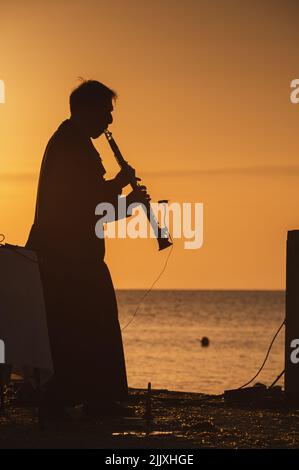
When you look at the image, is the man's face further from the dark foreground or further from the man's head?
the dark foreground

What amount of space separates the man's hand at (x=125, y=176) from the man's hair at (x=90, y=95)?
0.57 metres

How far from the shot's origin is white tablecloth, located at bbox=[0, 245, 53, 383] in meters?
9.55

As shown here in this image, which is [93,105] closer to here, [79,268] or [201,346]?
[79,268]

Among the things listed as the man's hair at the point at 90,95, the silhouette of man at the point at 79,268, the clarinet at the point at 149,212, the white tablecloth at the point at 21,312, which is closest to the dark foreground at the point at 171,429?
the silhouette of man at the point at 79,268

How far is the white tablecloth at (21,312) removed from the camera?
9.55 meters

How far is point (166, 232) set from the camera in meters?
11.3

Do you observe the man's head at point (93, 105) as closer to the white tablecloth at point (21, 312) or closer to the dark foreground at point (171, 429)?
the white tablecloth at point (21, 312)

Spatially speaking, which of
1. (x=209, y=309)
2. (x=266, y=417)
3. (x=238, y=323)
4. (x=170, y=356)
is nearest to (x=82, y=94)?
(x=266, y=417)

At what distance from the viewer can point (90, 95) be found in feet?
34.7

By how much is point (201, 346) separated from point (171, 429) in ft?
209

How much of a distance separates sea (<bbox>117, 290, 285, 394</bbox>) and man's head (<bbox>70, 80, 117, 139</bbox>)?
161 centimetres

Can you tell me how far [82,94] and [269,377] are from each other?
36.5 metres

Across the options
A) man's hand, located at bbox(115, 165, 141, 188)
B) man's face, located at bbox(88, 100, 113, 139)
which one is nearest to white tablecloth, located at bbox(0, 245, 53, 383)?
man's hand, located at bbox(115, 165, 141, 188)
